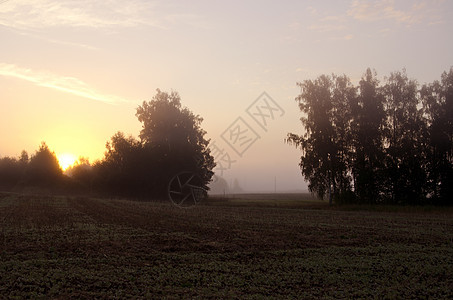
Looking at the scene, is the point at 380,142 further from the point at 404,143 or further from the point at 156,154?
the point at 156,154

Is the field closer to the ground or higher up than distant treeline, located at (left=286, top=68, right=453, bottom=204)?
closer to the ground

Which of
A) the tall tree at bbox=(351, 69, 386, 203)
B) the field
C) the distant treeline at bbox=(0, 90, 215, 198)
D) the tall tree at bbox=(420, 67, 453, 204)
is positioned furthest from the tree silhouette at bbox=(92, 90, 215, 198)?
the field

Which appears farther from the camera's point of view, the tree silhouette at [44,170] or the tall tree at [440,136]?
the tree silhouette at [44,170]

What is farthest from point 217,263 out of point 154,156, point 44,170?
point 44,170

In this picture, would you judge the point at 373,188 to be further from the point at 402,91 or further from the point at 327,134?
the point at 402,91

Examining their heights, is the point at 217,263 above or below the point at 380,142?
below

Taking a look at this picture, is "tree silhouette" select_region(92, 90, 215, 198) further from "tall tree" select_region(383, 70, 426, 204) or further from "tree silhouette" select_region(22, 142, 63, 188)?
"tall tree" select_region(383, 70, 426, 204)

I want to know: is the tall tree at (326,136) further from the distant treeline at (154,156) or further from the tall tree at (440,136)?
the distant treeline at (154,156)

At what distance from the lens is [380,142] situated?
164 feet

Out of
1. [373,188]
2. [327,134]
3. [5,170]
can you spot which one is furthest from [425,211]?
[5,170]

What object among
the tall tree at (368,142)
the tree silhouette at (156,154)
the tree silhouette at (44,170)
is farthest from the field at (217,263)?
the tree silhouette at (44,170)

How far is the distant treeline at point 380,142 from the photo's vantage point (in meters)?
48.4

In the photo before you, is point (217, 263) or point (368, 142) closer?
point (217, 263)

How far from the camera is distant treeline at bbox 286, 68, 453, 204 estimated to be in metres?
48.4
